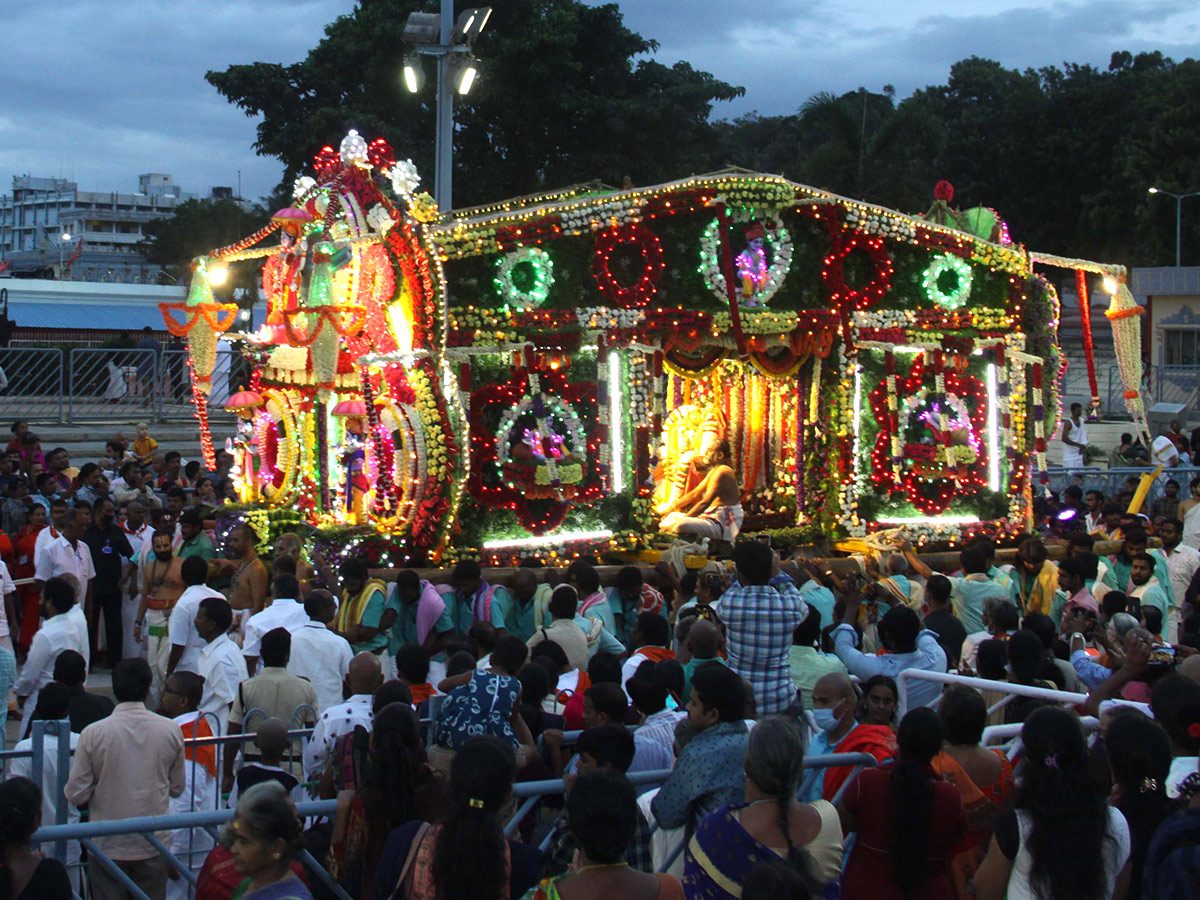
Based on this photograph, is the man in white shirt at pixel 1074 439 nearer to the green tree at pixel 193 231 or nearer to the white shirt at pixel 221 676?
the white shirt at pixel 221 676

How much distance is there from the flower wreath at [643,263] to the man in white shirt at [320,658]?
266 inches

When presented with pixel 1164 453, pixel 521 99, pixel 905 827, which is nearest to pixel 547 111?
pixel 521 99

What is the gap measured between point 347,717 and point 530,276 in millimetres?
8259

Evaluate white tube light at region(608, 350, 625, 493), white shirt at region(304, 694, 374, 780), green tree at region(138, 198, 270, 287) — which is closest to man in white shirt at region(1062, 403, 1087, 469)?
white tube light at region(608, 350, 625, 493)

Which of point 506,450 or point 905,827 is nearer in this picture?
point 905,827

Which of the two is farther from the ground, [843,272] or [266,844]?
[843,272]

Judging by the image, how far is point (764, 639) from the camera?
6.89m

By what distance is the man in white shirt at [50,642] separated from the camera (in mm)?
8930

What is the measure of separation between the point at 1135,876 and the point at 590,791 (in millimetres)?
2081

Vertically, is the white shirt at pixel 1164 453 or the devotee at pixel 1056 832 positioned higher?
the white shirt at pixel 1164 453

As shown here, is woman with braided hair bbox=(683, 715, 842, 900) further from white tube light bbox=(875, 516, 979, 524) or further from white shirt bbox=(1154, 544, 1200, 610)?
white tube light bbox=(875, 516, 979, 524)

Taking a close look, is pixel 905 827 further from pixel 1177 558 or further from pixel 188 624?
pixel 1177 558

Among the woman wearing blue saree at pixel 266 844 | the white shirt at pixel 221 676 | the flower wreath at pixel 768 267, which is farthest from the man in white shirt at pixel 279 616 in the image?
the flower wreath at pixel 768 267

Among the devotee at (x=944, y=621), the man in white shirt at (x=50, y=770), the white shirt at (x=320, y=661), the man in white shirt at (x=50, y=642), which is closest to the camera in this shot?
the man in white shirt at (x=50, y=770)
